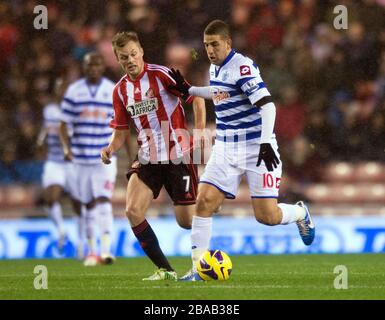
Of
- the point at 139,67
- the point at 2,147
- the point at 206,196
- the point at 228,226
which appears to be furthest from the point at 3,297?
the point at 2,147

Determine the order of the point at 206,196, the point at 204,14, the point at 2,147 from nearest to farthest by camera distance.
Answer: the point at 206,196, the point at 2,147, the point at 204,14

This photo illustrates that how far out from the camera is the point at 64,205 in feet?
44.4

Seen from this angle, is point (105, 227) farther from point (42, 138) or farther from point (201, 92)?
point (201, 92)

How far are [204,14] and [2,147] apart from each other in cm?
360

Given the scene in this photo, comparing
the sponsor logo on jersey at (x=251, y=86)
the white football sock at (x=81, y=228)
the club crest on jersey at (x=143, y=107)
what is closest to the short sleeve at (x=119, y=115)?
the club crest on jersey at (x=143, y=107)

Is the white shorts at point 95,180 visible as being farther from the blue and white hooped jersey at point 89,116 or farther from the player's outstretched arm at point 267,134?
the player's outstretched arm at point 267,134

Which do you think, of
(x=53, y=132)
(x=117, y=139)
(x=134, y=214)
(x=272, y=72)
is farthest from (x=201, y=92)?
(x=272, y=72)

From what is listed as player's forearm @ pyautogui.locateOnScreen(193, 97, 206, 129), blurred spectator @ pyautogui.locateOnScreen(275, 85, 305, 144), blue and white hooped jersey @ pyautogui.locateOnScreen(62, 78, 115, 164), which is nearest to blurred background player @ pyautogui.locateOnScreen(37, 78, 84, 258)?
blue and white hooped jersey @ pyautogui.locateOnScreen(62, 78, 115, 164)

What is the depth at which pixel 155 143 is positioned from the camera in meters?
8.48

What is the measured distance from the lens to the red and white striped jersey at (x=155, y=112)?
848 cm

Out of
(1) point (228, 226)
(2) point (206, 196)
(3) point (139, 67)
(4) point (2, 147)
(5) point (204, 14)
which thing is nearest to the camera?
(2) point (206, 196)

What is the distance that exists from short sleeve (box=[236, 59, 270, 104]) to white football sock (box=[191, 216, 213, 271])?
99cm

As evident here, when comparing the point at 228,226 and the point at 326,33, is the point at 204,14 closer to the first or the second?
the point at 326,33

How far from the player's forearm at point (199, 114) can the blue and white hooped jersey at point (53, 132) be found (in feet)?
16.5
